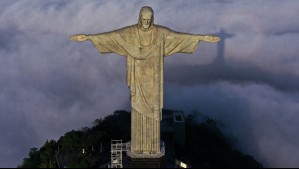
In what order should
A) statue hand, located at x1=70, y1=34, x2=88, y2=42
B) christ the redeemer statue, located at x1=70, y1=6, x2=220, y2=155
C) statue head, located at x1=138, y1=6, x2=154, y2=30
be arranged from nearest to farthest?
1. statue head, located at x1=138, y1=6, x2=154, y2=30
2. statue hand, located at x1=70, y1=34, x2=88, y2=42
3. christ the redeemer statue, located at x1=70, y1=6, x2=220, y2=155

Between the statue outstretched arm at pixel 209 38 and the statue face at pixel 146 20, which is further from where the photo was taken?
the statue outstretched arm at pixel 209 38

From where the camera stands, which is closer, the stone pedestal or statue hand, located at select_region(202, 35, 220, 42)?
statue hand, located at select_region(202, 35, 220, 42)

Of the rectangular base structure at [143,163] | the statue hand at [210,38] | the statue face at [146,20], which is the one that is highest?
the statue face at [146,20]

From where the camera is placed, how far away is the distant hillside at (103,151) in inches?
961

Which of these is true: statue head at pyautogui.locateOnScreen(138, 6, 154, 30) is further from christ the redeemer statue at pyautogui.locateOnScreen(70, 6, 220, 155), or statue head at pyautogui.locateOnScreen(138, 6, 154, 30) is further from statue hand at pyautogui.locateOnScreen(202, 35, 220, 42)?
statue hand at pyautogui.locateOnScreen(202, 35, 220, 42)

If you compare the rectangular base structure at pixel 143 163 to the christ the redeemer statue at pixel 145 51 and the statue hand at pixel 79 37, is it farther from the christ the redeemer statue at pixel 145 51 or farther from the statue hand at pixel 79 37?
the statue hand at pixel 79 37

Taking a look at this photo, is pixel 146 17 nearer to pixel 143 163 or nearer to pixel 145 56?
pixel 145 56

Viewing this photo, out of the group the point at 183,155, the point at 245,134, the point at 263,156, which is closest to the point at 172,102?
the point at 245,134

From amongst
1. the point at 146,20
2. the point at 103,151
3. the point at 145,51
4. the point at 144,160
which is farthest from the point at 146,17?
the point at 103,151

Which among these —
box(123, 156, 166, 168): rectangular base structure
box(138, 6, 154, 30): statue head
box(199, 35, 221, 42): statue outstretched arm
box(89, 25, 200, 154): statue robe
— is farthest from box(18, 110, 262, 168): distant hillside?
box(138, 6, 154, 30): statue head

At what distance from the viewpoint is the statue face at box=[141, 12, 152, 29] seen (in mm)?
20828

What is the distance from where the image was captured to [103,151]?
26.0 metres

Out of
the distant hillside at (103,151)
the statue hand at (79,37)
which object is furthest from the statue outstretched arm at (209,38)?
the distant hillside at (103,151)

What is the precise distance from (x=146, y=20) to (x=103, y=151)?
8.46m
